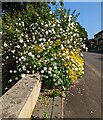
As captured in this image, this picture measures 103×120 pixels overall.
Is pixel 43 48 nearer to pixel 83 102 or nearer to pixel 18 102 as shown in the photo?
pixel 83 102

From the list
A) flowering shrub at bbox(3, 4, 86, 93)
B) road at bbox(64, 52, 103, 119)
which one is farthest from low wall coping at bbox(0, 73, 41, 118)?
flowering shrub at bbox(3, 4, 86, 93)

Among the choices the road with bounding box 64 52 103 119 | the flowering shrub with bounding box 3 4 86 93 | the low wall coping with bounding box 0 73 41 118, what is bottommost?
the road with bounding box 64 52 103 119

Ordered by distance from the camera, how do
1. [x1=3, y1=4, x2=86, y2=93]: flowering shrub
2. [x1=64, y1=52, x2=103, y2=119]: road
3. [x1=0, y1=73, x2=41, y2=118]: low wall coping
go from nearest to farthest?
[x1=0, y1=73, x2=41, y2=118]: low wall coping < [x1=64, y1=52, x2=103, y2=119]: road < [x1=3, y1=4, x2=86, y2=93]: flowering shrub

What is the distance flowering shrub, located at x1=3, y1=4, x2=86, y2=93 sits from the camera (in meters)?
9.89

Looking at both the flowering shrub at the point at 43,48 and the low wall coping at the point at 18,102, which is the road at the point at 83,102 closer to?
the flowering shrub at the point at 43,48

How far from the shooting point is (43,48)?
34.7 feet

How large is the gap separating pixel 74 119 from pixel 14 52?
5171mm

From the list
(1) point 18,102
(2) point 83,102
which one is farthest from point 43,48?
(1) point 18,102

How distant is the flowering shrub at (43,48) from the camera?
9.89 m

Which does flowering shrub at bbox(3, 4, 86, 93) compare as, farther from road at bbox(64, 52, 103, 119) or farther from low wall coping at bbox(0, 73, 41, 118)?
low wall coping at bbox(0, 73, 41, 118)

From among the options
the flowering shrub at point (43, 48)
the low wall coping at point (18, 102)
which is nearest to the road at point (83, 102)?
the flowering shrub at point (43, 48)

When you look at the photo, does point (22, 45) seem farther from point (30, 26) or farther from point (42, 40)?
point (30, 26)

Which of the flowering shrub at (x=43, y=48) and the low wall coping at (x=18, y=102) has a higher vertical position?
the flowering shrub at (x=43, y=48)

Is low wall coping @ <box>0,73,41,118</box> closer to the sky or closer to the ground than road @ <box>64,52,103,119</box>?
closer to the sky
